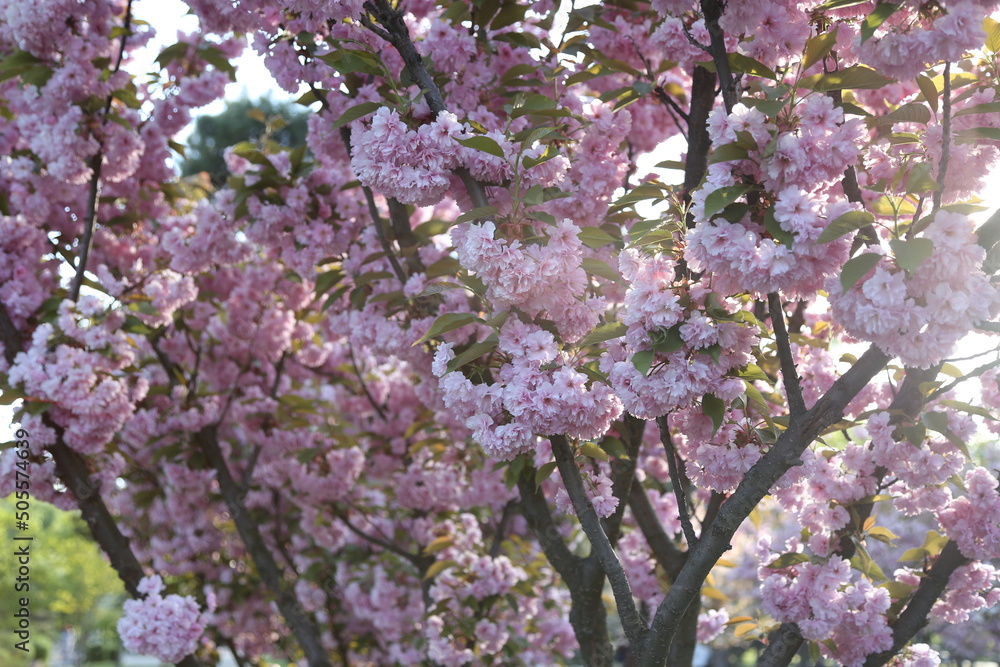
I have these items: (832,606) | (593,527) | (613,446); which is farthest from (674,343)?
(832,606)

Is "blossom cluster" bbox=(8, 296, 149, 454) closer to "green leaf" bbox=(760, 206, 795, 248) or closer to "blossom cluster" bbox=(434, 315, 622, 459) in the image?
"blossom cluster" bbox=(434, 315, 622, 459)

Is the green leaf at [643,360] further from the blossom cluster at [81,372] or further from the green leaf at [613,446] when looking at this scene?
the blossom cluster at [81,372]

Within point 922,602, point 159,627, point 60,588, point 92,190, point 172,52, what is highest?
point 60,588

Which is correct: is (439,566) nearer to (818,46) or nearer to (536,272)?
(536,272)

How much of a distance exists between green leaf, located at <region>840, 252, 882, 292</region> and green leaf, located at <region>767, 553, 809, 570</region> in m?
1.40

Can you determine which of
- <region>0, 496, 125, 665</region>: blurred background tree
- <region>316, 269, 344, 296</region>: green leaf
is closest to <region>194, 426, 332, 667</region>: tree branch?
<region>316, 269, 344, 296</region>: green leaf

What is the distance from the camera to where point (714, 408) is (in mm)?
1792

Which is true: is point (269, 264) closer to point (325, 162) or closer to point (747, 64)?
point (325, 162)

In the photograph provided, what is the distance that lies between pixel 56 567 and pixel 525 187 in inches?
987

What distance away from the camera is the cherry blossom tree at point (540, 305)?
1682mm

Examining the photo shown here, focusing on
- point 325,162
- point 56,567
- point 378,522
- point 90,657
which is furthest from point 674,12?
point 90,657

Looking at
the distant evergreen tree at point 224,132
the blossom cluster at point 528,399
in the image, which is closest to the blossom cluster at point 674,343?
the blossom cluster at point 528,399

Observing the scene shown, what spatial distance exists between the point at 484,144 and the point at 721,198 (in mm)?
586

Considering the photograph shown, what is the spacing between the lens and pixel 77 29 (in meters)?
3.58
